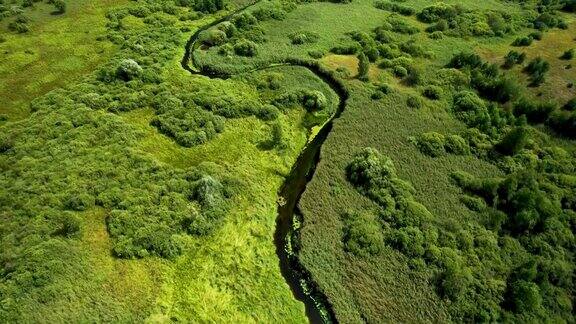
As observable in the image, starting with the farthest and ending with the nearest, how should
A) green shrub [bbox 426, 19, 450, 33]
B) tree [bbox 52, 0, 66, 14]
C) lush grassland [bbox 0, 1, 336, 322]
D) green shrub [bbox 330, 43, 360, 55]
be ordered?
green shrub [bbox 426, 19, 450, 33], tree [bbox 52, 0, 66, 14], green shrub [bbox 330, 43, 360, 55], lush grassland [bbox 0, 1, 336, 322]

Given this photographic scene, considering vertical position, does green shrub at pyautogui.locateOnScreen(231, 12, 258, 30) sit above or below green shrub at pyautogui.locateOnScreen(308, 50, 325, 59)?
above

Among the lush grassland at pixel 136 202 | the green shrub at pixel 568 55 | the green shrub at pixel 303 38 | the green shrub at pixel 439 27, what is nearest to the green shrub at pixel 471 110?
the lush grassland at pixel 136 202

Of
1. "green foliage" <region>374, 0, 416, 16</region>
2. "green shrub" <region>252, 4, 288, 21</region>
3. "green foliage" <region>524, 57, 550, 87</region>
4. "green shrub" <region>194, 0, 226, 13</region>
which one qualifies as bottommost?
"green shrub" <region>194, 0, 226, 13</region>

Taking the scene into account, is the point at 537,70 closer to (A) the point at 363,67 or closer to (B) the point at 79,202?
(A) the point at 363,67

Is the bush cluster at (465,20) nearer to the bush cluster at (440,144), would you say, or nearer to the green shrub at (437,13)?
the green shrub at (437,13)

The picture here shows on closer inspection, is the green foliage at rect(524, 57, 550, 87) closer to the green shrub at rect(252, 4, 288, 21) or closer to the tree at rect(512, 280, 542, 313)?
the tree at rect(512, 280, 542, 313)

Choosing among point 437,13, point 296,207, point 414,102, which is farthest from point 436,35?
point 296,207

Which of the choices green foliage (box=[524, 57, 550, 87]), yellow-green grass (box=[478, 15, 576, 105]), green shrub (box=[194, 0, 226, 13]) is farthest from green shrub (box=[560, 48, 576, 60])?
green shrub (box=[194, 0, 226, 13])
